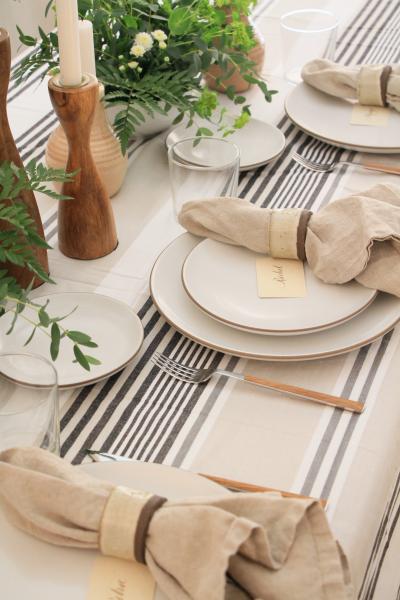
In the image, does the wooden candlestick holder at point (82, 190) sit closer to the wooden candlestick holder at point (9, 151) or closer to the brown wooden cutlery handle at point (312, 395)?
the wooden candlestick holder at point (9, 151)

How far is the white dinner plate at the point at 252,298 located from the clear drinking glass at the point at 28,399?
292 mm

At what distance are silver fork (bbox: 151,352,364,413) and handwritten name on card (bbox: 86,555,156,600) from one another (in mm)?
314

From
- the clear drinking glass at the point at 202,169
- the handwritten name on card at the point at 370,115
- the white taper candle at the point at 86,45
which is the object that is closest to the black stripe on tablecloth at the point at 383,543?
the clear drinking glass at the point at 202,169

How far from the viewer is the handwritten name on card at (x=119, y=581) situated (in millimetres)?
730

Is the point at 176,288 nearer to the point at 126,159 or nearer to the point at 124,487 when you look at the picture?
the point at 126,159

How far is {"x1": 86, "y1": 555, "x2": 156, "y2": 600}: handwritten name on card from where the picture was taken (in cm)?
73

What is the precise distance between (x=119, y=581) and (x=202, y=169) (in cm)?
66

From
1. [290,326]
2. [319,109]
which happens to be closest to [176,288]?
[290,326]

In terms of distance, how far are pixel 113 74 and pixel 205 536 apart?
2.89 feet

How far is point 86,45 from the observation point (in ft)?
3.95

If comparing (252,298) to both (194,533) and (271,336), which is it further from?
(194,533)

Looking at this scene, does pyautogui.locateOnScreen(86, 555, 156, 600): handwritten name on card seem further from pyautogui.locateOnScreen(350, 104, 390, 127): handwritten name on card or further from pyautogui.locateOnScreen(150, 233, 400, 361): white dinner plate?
pyautogui.locateOnScreen(350, 104, 390, 127): handwritten name on card

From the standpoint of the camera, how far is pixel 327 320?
3.44 ft

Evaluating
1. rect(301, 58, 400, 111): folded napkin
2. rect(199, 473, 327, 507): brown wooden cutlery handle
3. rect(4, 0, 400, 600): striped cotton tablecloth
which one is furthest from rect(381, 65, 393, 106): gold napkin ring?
rect(199, 473, 327, 507): brown wooden cutlery handle
